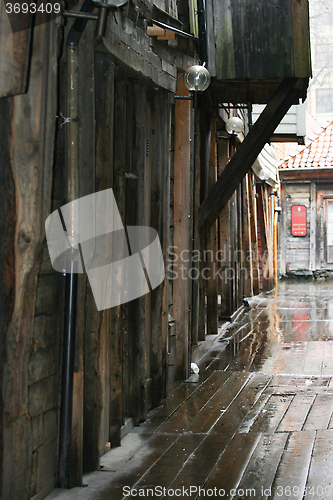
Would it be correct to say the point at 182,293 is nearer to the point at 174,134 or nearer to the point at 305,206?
the point at 174,134

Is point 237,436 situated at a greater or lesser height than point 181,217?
lesser

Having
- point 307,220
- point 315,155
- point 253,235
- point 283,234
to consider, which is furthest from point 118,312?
point 315,155

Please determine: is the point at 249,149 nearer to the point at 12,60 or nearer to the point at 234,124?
the point at 234,124

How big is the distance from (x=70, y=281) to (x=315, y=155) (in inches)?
678

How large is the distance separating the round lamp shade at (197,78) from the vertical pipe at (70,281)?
96.5 inches

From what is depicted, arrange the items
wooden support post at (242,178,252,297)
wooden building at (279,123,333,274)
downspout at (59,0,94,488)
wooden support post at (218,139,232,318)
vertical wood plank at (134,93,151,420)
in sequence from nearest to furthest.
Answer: downspout at (59,0,94,488)
vertical wood plank at (134,93,151,420)
wooden support post at (218,139,232,318)
wooden support post at (242,178,252,297)
wooden building at (279,123,333,274)

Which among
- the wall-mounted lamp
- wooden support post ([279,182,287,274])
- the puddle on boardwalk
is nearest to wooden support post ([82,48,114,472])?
the puddle on boardwalk

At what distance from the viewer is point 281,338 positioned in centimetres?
794

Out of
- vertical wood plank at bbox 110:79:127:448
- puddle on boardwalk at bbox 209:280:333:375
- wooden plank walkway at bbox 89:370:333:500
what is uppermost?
vertical wood plank at bbox 110:79:127:448

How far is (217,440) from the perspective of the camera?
13.1 feet

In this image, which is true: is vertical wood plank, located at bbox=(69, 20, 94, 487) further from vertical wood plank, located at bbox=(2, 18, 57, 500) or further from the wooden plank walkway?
vertical wood plank, located at bbox=(2, 18, 57, 500)

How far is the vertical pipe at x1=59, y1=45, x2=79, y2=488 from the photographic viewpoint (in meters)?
3.19

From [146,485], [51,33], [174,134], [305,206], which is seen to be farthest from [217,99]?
[305,206]

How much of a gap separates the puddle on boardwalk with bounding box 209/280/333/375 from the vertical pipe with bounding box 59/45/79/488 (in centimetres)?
331
